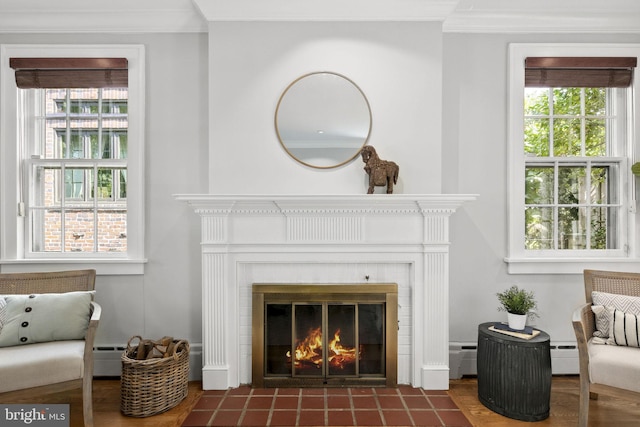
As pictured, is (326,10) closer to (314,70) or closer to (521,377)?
(314,70)

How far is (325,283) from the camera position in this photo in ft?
9.08

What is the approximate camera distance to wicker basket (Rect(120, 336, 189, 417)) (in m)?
2.41

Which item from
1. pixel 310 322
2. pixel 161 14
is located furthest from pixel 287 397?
pixel 161 14

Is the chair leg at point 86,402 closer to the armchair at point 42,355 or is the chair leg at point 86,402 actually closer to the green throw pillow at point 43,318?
the armchair at point 42,355

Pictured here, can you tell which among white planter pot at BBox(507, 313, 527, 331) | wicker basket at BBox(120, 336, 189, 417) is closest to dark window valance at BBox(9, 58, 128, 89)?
wicker basket at BBox(120, 336, 189, 417)

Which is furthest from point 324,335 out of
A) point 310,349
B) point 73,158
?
point 73,158

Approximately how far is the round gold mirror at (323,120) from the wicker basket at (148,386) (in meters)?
1.61

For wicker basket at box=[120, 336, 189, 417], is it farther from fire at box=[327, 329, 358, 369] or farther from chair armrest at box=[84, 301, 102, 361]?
fire at box=[327, 329, 358, 369]

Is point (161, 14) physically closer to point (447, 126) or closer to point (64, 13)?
point (64, 13)

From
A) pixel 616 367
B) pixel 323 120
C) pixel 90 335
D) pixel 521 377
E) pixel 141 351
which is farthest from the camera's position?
pixel 323 120

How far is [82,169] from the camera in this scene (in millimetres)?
3139

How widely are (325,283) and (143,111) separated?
6.09 ft

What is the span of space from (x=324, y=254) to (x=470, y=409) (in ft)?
4.36

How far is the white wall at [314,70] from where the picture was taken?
2826 mm
